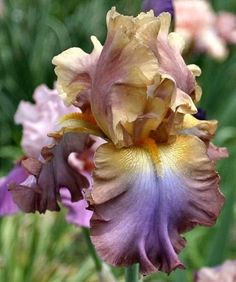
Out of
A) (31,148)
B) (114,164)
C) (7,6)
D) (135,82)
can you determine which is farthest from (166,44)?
(7,6)

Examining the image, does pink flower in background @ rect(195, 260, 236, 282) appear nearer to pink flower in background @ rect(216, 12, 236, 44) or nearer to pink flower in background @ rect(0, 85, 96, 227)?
pink flower in background @ rect(0, 85, 96, 227)

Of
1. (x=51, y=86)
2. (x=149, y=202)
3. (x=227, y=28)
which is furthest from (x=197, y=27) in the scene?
(x=149, y=202)

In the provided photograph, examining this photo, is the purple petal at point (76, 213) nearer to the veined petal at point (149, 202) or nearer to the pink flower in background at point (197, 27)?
the veined petal at point (149, 202)

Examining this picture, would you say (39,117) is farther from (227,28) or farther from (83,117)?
(227,28)

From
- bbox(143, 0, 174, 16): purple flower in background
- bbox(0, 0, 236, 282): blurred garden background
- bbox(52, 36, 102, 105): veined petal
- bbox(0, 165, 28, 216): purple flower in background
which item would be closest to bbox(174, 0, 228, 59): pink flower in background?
bbox(0, 0, 236, 282): blurred garden background

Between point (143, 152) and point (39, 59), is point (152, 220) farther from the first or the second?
point (39, 59)

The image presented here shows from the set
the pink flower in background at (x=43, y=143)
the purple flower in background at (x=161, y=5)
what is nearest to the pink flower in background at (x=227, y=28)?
the pink flower in background at (x=43, y=143)
